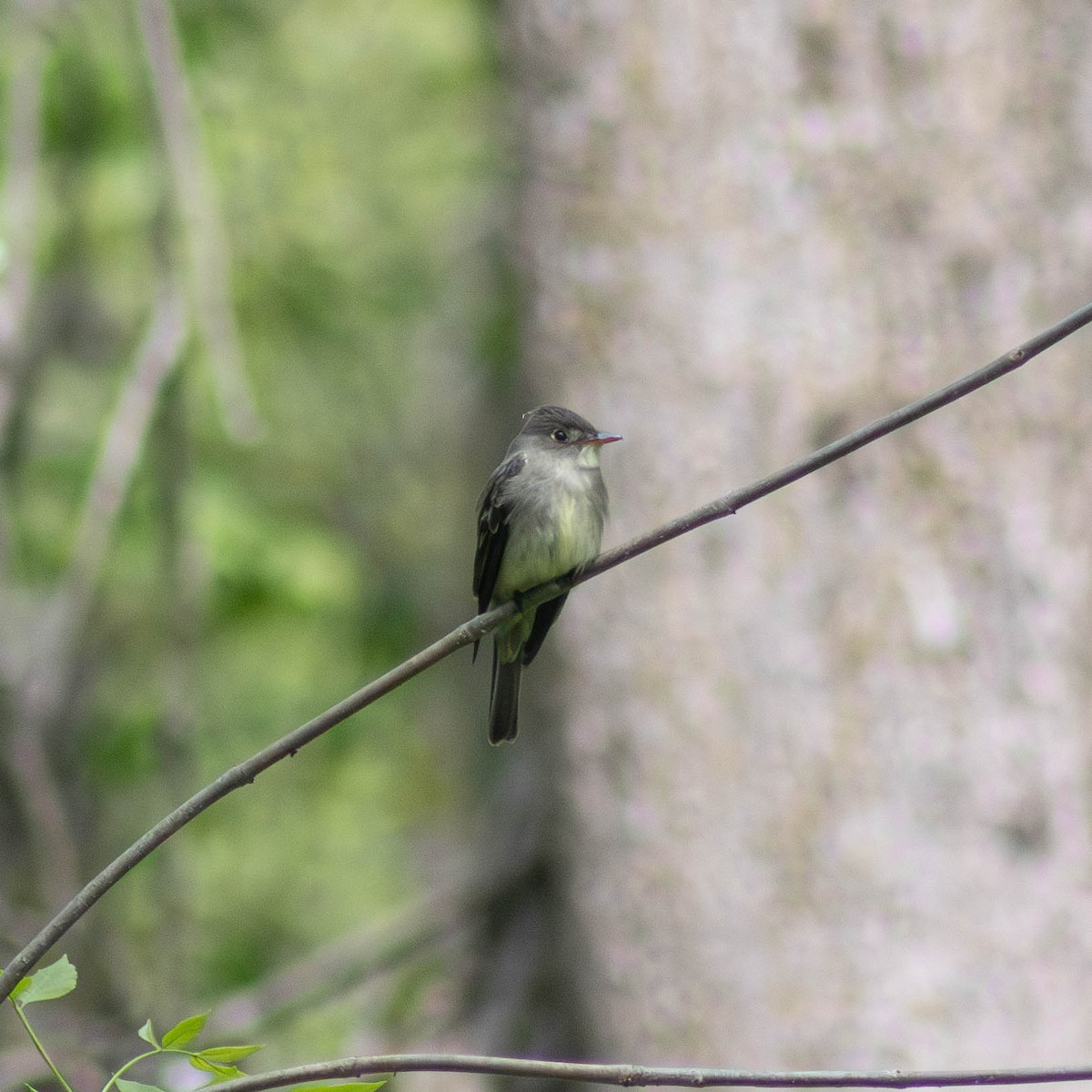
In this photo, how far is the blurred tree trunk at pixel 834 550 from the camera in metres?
3.53

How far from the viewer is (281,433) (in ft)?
23.2

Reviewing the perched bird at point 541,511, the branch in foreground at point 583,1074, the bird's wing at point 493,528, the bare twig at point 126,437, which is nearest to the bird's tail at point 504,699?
the perched bird at point 541,511

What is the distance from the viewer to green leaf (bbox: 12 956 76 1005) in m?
1.19

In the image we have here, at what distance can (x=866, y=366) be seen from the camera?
145 inches

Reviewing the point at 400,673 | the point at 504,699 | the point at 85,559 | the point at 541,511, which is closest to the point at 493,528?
the point at 541,511

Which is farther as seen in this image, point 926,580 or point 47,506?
point 47,506

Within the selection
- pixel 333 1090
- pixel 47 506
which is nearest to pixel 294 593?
pixel 47 506

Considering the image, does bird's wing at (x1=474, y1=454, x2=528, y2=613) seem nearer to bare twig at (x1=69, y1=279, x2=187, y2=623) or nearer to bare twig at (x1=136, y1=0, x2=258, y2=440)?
bare twig at (x1=136, y1=0, x2=258, y2=440)

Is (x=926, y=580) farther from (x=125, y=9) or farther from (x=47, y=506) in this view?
(x=47, y=506)

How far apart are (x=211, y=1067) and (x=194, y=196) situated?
9.61 ft

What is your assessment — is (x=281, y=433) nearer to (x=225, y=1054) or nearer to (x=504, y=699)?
(x=504, y=699)

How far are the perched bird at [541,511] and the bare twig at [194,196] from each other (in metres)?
0.93

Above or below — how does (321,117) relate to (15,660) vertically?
above

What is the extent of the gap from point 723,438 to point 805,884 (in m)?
1.18
